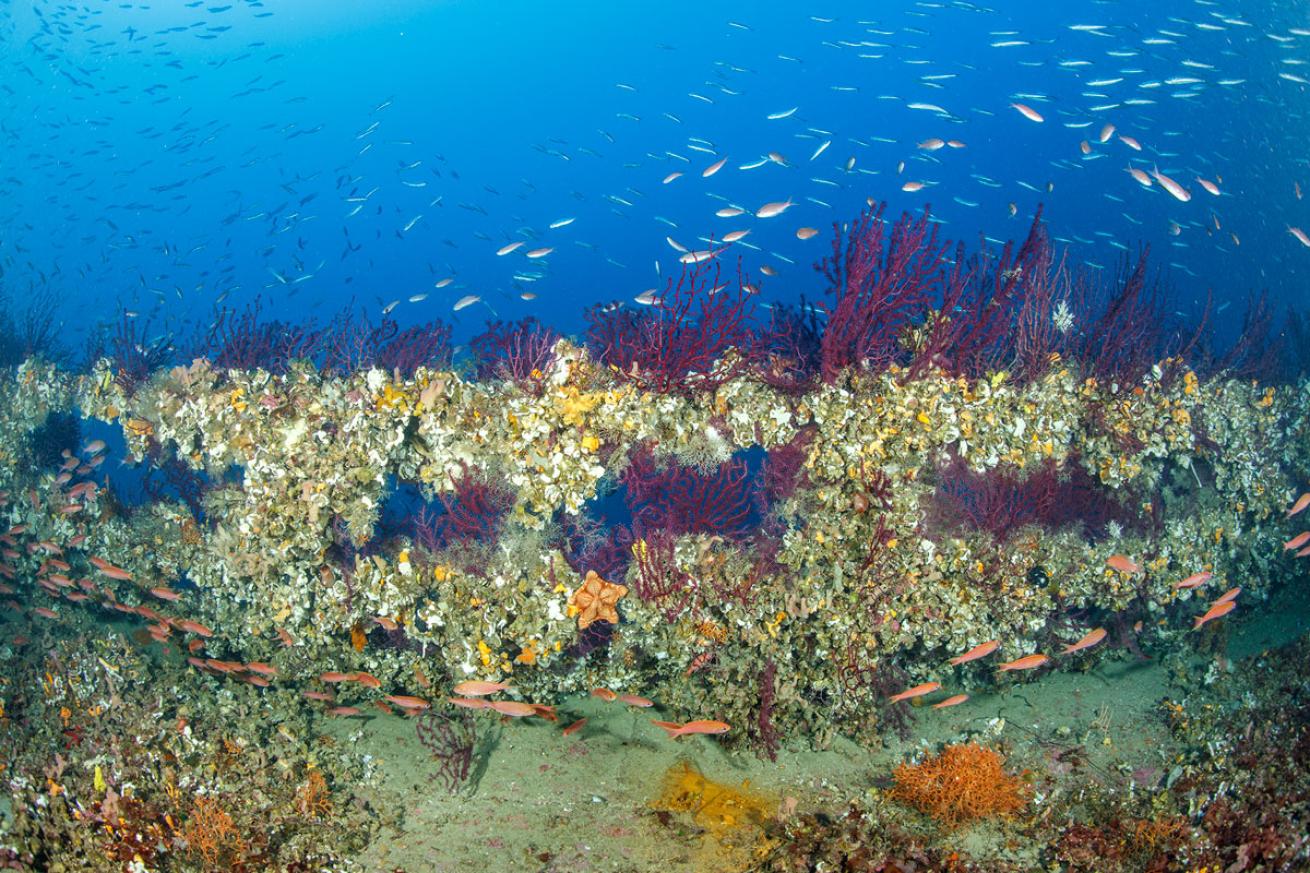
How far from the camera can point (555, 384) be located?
6355 millimetres

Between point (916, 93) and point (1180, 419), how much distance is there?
154378 mm

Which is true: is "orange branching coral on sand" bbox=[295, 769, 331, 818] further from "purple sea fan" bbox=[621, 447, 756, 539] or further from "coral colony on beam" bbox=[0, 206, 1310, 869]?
"purple sea fan" bbox=[621, 447, 756, 539]

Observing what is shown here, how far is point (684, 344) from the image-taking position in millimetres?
6418

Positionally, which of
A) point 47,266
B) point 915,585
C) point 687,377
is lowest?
point 47,266

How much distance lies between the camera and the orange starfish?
6598 mm

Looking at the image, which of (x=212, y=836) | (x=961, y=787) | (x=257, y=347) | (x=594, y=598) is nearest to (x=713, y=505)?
(x=594, y=598)

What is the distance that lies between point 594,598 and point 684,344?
268 centimetres

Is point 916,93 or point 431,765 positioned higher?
point 916,93

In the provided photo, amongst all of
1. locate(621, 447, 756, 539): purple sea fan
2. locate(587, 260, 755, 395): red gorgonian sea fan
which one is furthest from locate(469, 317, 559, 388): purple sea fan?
locate(621, 447, 756, 539): purple sea fan

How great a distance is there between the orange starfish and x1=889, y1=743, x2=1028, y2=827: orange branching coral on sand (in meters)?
2.95

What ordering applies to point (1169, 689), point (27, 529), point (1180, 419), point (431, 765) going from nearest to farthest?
point (431, 765), point (1169, 689), point (1180, 419), point (27, 529)

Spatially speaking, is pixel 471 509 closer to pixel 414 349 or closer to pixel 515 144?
pixel 414 349

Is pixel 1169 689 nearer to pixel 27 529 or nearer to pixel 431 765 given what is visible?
pixel 431 765

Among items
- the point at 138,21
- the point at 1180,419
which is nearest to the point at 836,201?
the point at 1180,419
